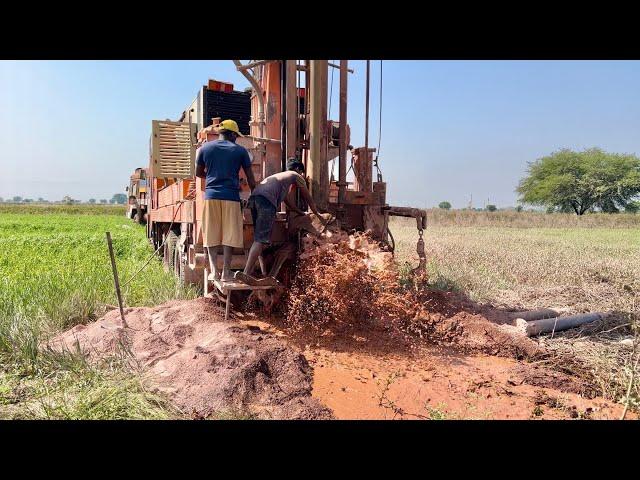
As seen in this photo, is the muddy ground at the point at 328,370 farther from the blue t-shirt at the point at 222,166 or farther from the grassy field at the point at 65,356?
the blue t-shirt at the point at 222,166

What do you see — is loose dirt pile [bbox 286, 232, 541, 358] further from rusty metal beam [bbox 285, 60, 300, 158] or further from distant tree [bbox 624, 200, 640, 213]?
distant tree [bbox 624, 200, 640, 213]

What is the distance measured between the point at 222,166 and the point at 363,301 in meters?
2.04

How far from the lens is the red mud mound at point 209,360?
11.0 ft

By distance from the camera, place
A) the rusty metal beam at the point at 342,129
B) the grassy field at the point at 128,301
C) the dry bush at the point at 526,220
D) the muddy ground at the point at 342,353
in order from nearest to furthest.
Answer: the grassy field at the point at 128,301, the muddy ground at the point at 342,353, the rusty metal beam at the point at 342,129, the dry bush at the point at 526,220

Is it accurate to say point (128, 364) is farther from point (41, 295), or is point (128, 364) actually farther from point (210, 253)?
point (41, 295)

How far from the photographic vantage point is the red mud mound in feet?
11.0

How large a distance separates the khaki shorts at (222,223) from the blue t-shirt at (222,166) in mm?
76

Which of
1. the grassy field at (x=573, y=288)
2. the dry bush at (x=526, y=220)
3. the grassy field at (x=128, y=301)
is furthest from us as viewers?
the dry bush at (x=526, y=220)

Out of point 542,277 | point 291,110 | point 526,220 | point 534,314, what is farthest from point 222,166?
point 526,220

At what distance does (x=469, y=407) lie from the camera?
3408 mm

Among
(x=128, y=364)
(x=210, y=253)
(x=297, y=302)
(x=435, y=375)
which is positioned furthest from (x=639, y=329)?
(x=128, y=364)

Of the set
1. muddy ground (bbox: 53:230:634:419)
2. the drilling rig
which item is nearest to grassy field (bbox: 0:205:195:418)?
muddy ground (bbox: 53:230:634:419)

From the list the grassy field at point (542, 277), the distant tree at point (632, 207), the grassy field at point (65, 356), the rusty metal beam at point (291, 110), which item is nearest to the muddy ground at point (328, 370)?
the grassy field at point (65, 356)

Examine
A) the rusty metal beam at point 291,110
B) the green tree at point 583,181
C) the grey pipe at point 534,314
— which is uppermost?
the green tree at point 583,181
